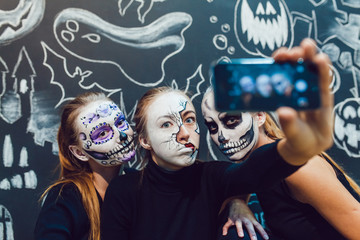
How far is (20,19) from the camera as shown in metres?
1.71

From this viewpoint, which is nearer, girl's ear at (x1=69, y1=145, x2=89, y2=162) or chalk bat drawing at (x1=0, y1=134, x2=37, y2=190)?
girl's ear at (x1=69, y1=145, x2=89, y2=162)

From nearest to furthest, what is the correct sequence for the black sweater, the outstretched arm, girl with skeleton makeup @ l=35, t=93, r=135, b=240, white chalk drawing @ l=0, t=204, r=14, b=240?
the outstretched arm < the black sweater < girl with skeleton makeup @ l=35, t=93, r=135, b=240 < white chalk drawing @ l=0, t=204, r=14, b=240

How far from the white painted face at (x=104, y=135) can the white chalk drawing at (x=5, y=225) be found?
662mm

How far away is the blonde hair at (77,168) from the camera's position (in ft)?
4.33

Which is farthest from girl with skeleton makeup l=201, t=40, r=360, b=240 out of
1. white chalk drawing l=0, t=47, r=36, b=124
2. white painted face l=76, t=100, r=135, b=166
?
white chalk drawing l=0, t=47, r=36, b=124

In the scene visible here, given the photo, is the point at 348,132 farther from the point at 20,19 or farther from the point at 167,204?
the point at 20,19

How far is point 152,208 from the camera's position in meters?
1.17

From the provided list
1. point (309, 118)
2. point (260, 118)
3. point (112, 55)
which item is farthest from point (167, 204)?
point (112, 55)

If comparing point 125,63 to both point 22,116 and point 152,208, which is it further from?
point 152,208

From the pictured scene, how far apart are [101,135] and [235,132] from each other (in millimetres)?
504

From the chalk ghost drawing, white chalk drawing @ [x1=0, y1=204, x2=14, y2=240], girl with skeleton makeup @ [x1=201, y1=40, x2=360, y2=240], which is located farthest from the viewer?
the chalk ghost drawing

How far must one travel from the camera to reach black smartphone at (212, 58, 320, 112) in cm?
64

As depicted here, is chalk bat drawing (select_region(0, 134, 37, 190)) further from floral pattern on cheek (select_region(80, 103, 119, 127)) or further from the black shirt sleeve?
floral pattern on cheek (select_region(80, 103, 119, 127))

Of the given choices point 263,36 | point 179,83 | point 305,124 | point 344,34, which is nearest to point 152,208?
point 305,124
